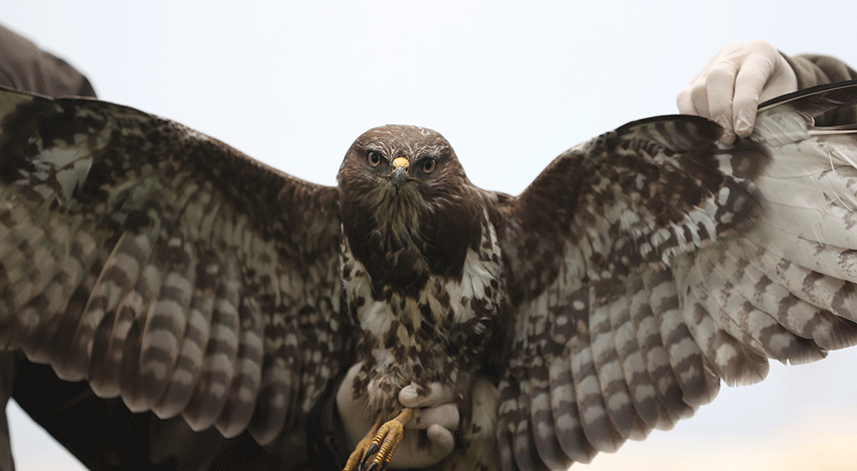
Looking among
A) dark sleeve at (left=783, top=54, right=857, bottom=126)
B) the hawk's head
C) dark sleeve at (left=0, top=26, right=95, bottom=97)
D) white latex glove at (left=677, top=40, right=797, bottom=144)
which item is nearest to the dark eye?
the hawk's head

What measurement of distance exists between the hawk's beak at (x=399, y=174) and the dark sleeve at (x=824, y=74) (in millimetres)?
1478

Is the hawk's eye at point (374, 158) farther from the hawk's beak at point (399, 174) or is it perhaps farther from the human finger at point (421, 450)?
the human finger at point (421, 450)

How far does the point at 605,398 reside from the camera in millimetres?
2049

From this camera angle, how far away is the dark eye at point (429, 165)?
6.52 feet

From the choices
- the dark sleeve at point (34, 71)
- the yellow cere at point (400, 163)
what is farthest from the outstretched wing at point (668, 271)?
the dark sleeve at point (34, 71)

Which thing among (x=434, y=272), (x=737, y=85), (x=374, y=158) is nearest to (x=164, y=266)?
(x=374, y=158)

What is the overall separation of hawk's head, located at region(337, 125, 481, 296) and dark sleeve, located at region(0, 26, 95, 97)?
1.72 m

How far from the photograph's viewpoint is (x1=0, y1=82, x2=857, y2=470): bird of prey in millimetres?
1767

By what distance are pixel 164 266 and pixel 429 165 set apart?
3.50ft

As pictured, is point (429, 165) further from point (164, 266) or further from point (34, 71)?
point (34, 71)

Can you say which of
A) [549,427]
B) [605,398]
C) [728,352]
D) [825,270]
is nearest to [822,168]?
[825,270]

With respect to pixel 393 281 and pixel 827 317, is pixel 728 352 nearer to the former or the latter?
pixel 827 317

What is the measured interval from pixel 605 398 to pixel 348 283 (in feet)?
3.41

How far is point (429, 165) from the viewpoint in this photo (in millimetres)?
1997
